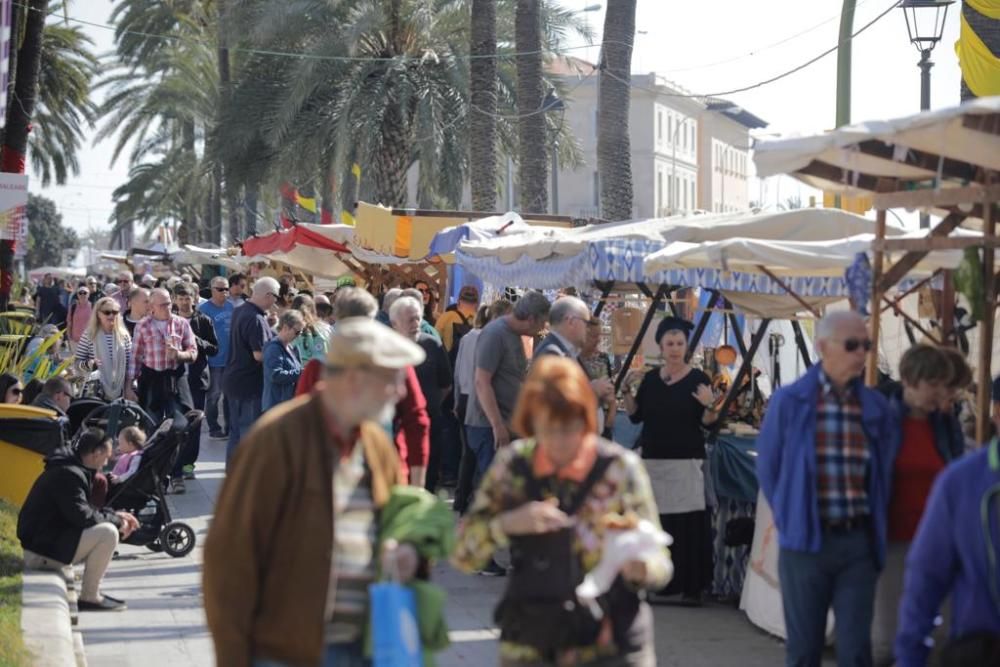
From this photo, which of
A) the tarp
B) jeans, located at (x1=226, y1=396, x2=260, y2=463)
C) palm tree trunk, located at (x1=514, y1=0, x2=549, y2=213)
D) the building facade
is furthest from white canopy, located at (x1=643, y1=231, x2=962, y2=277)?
the building facade

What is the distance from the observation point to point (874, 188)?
712 cm

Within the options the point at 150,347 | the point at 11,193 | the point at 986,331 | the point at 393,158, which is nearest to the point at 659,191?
the point at 393,158

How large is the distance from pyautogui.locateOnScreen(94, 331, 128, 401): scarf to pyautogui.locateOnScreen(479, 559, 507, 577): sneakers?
14.5ft

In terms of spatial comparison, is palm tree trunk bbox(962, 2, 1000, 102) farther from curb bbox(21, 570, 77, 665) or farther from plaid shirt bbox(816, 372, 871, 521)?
curb bbox(21, 570, 77, 665)

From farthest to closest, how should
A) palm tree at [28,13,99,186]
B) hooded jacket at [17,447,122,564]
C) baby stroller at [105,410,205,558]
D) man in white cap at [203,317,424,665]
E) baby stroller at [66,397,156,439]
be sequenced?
palm tree at [28,13,99,186] → baby stroller at [66,397,156,439] → baby stroller at [105,410,205,558] → hooded jacket at [17,447,122,564] → man in white cap at [203,317,424,665]

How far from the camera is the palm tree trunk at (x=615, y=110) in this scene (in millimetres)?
19875

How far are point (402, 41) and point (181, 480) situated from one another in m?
18.8

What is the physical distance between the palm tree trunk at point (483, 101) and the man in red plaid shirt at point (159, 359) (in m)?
10.3

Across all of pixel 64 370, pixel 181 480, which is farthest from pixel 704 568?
pixel 64 370

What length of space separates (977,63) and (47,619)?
28.0 feet

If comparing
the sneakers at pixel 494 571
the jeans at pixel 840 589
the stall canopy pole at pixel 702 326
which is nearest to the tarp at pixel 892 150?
the jeans at pixel 840 589

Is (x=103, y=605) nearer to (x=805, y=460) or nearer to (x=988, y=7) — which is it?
(x=805, y=460)

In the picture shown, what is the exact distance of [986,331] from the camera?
628 centimetres

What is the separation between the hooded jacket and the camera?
9.05m
